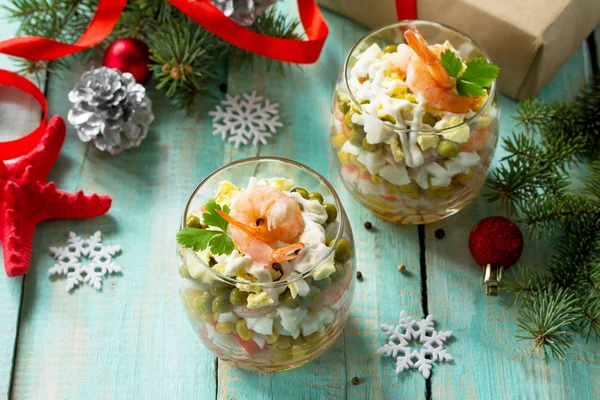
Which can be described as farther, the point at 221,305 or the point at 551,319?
the point at 551,319

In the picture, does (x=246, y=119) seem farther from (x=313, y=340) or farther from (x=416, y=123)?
(x=313, y=340)

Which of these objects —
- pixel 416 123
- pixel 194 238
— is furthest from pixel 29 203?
pixel 416 123

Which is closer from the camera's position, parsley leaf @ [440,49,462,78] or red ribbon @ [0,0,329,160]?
parsley leaf @ [440,49,462,78]

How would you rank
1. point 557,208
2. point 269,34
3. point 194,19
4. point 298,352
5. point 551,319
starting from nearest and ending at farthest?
point 298,352
point 551,319
point 557,208
point 194,19
point 269,34

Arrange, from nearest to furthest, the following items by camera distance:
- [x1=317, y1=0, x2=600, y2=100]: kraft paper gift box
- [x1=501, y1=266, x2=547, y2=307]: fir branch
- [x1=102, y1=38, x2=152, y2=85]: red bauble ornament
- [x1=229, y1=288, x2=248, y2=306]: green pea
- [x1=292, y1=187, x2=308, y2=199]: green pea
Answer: [x1=229, y1=288, x2=248, y2=306]: green pea, [x1=292, y1=187, x2=308, y2=199]: green pea, [x1=501, y1=266, x2=547, y2=307]: fir branch, [x1=317, y1=0, x2=600, y2=100]: kraft paper gift box, [x1=102, y1=38, x2=152, y2=85]: red bauble ornament

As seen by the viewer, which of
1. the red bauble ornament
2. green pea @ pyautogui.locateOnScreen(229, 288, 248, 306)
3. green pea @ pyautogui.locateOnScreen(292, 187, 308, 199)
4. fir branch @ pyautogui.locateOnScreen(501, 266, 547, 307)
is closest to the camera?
green pea @ pyautogui.locateOnScreen(229, 288, 248, 306)

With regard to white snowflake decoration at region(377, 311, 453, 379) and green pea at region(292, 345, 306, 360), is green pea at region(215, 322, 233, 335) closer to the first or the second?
green pea at region(292, 345, 306, 360)

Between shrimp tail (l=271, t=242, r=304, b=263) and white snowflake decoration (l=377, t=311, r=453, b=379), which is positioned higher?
shrimp tail (l=271, t=242, r=304, b=263)

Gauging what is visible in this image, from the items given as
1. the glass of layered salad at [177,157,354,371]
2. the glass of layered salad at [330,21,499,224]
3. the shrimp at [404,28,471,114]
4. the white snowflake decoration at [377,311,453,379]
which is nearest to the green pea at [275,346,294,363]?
the glass of layered salad at [177,157,354,371]
